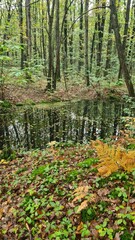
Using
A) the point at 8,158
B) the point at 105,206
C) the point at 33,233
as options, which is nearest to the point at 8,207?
the point at 33,233

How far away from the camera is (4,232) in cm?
322

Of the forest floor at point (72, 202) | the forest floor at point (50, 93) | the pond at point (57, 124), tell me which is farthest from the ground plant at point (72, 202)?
the forest floor at point (50, 93)

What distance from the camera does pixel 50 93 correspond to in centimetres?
1473

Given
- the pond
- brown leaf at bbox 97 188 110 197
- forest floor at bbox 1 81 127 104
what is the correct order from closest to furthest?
brown leaf at bbox 97 188 110 197, the pond, forest floor at bbox 1 81 127 104

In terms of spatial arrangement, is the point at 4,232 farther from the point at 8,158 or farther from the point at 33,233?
the point at 8,158

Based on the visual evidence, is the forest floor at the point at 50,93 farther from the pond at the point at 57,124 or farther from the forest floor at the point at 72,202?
the forest floor at the point at 72,202

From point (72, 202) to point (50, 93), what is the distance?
39.3 ft

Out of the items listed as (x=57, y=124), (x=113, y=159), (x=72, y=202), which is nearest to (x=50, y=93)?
(x=57, y=124)

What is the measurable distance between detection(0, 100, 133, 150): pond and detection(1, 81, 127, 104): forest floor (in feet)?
4.45

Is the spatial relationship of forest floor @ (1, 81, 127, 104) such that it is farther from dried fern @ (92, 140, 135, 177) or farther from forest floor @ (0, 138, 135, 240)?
dried fern @ (92, 140, 135, 177)

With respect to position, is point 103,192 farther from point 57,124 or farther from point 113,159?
point 57,124

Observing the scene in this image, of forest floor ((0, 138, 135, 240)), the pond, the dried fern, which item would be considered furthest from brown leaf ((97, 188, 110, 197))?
the pond

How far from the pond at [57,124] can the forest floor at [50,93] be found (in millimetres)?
1356

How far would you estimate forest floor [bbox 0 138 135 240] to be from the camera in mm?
2771
